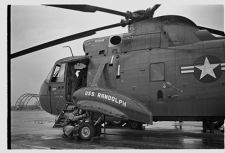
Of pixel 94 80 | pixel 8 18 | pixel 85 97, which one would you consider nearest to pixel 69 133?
pixel 85 97

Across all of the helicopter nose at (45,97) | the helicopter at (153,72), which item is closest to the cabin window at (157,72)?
the helicopter at (153,72)

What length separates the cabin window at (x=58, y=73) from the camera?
984 cm

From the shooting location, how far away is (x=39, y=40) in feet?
27.4

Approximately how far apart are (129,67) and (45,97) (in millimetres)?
3786

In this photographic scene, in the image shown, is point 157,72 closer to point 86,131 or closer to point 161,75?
point 161,75

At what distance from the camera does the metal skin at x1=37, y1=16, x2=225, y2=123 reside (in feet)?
23.8

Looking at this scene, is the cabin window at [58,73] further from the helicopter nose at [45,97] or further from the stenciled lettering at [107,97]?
the stenciled lettering at [107,97]

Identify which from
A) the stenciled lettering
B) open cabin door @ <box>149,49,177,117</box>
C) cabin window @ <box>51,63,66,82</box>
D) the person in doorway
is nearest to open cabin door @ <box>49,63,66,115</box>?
cabin window @ <box>51,63,66,82</box>

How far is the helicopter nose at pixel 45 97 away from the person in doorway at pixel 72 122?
1.46 meters

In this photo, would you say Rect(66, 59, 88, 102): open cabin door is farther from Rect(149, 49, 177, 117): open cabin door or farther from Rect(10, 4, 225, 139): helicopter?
Rect(149, 49, 177, 117): open cabin door

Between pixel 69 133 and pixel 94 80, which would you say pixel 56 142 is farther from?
pixel 94 80

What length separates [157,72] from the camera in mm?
7828

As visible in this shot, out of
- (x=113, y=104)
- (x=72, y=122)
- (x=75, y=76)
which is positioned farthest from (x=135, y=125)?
(x=113, y=104)

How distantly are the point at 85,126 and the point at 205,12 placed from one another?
15.8ft
